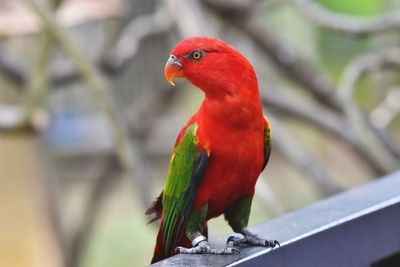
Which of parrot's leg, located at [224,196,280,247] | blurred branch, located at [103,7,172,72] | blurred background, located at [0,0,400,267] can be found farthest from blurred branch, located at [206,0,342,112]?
parrot's leg, located at [224,196,280,247]

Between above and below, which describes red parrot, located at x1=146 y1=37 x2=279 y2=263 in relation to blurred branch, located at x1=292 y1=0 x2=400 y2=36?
below

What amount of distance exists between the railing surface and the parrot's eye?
28cm

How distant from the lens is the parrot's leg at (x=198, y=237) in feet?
4.14

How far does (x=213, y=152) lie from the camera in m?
1.35

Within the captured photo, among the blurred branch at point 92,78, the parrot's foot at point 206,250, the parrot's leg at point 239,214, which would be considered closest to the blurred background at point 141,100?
the blurred branch at point 92,78

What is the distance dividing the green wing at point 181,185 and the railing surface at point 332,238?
8 cm

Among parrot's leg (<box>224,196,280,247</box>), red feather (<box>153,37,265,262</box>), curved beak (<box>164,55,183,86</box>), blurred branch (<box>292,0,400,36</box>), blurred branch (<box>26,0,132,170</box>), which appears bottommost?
parrot's leg (<box>224,196,280,247</box>)

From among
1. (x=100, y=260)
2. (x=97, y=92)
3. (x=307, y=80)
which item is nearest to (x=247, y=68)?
(x=97, y=92)

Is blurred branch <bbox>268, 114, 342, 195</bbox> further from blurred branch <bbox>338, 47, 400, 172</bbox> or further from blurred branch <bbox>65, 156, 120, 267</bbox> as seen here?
blurred branch <bbox>65, 156, 120, 267</bbox>

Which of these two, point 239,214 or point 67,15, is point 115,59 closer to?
point 67,15

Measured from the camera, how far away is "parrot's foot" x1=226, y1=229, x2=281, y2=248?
122 cm

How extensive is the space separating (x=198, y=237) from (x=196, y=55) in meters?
0.29

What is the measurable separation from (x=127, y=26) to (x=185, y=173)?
8.42 ft

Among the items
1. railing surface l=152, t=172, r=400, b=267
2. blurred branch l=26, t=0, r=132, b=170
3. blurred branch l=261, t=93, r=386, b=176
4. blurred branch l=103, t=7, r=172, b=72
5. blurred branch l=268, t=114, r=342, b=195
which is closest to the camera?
railing surface l=152, t=172, r=400, b=267
